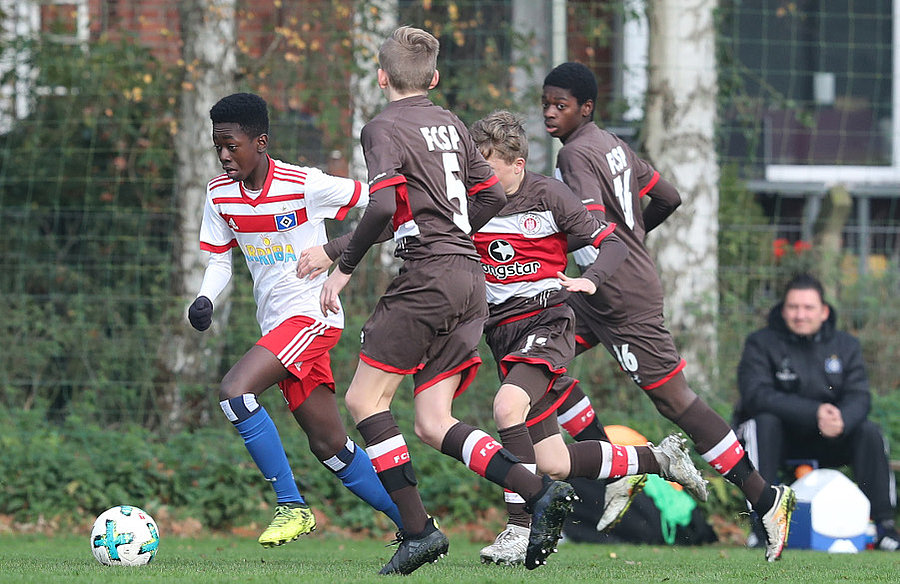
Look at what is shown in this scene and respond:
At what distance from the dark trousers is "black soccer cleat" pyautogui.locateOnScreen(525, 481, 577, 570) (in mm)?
3123

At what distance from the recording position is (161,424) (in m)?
8.47

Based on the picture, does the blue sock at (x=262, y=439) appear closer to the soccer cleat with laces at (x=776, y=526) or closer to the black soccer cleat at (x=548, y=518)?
the black soccer cleat at (x=548, y=518)

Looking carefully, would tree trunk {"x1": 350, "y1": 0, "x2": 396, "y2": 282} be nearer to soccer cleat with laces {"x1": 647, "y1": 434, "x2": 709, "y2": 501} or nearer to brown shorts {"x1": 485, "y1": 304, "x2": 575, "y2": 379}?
brown shorts {"x1": 485, "y1": 304, "x2": 575, "y2": 379}

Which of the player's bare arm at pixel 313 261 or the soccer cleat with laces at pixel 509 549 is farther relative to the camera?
the soccer cleat with laces at pixel 509 549

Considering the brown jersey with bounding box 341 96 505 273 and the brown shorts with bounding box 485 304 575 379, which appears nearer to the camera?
the brown jersey with bounding box 341 96 505 273

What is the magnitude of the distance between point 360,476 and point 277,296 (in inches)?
35.7

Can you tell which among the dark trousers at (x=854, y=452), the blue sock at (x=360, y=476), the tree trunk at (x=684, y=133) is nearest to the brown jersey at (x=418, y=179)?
the blue sock at (x=360, y=476)

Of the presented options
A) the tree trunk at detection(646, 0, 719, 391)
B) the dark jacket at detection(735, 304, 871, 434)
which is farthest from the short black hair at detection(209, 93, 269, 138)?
the tree trunk at detection(646, 0, 719, 391)

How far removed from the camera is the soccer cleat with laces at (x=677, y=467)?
5.90m

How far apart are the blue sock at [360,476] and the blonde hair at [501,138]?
1448mm

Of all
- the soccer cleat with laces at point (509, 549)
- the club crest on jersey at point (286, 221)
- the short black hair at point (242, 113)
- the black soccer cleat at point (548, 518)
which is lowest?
the soccer cleat with laces at point (509, 549)

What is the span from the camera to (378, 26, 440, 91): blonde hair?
4.95 metres

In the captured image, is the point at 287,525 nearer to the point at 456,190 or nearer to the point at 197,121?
the point at 456,190

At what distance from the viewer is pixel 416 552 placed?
480 centimetres
